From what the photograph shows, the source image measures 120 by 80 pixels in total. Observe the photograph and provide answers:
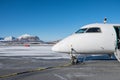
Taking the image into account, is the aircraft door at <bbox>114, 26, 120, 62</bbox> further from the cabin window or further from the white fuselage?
the cabin window

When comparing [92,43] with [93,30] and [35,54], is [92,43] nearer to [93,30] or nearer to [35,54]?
[93,30]

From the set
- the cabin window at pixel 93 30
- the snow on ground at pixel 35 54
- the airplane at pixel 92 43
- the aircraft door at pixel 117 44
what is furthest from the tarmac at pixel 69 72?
the snow on ground at pixel 35 54

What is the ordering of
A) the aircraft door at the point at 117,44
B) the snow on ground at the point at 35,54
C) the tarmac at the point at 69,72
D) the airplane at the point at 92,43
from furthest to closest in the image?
the snow on ground at the point at 35,54 < the airplane at the point at 92,43 < the aircraft door at the point at 117,44 < the tarmac at the point at 69,72

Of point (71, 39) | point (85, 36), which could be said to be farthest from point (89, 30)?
point (71, 39)

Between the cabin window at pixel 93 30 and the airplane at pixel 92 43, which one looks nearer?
the airplane at pixel 92 43

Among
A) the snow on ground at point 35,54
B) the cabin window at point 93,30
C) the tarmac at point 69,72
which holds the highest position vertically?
the cabin window at point 93,30

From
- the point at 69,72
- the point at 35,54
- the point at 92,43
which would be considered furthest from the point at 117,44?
the point at 35,54

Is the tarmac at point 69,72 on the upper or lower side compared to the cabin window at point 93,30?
lower

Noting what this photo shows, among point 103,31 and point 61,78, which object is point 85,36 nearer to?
point 103,31

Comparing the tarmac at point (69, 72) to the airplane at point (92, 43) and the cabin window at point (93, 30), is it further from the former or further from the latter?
the cabin window at point (93, 30)

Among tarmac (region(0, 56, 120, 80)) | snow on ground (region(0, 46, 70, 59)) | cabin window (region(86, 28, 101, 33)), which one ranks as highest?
cabin window (region(86, 28, 101, 33))

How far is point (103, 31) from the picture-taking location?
17219mm

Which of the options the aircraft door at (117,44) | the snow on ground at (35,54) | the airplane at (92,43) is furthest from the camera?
the snow on ground at (35,54)

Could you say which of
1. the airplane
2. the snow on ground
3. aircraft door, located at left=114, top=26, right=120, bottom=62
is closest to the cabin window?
the airplane
